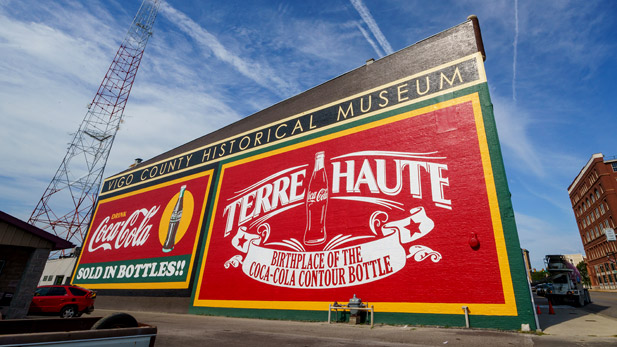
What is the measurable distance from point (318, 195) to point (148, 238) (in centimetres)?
1373

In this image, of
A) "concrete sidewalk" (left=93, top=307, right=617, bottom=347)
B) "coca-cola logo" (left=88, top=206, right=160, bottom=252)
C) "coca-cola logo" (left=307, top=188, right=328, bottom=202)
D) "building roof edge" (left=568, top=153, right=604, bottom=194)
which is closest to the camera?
"concrete sidewalk" (left=93, top=307, right=617, bottom=347)

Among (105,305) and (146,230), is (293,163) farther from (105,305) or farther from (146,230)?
(105,305)

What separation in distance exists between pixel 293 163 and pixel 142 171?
16159 millimetres

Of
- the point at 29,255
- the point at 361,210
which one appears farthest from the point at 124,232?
the point at 361,210

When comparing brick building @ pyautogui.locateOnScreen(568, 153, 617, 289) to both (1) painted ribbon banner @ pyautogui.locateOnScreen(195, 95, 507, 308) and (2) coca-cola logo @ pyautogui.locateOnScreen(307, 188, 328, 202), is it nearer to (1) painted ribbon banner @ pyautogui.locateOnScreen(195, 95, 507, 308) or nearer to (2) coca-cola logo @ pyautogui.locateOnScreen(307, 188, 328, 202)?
(1) painted ribbon banner @ pyautogui.locateOnScreen(195, 95, 507, 308)

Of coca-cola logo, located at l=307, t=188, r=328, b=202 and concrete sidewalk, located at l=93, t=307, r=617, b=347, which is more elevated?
coca-cola logo, located at l=307, t=188, r=328, b=202

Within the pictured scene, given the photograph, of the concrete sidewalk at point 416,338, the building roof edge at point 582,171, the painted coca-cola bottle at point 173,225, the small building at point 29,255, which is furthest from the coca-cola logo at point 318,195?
the building roof edge at point 582,171

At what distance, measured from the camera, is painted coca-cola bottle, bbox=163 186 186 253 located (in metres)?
19.6

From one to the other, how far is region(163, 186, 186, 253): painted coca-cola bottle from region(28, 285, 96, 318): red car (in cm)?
498

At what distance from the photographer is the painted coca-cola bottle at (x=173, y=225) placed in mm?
19641

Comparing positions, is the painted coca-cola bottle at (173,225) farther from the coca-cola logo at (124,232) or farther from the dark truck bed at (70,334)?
the dark truck bed at (70,334)

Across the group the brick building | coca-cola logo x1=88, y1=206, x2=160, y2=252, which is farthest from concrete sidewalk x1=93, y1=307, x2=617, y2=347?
the brick building

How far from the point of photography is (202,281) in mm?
16844

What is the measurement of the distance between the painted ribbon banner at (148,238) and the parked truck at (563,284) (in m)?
23.0
